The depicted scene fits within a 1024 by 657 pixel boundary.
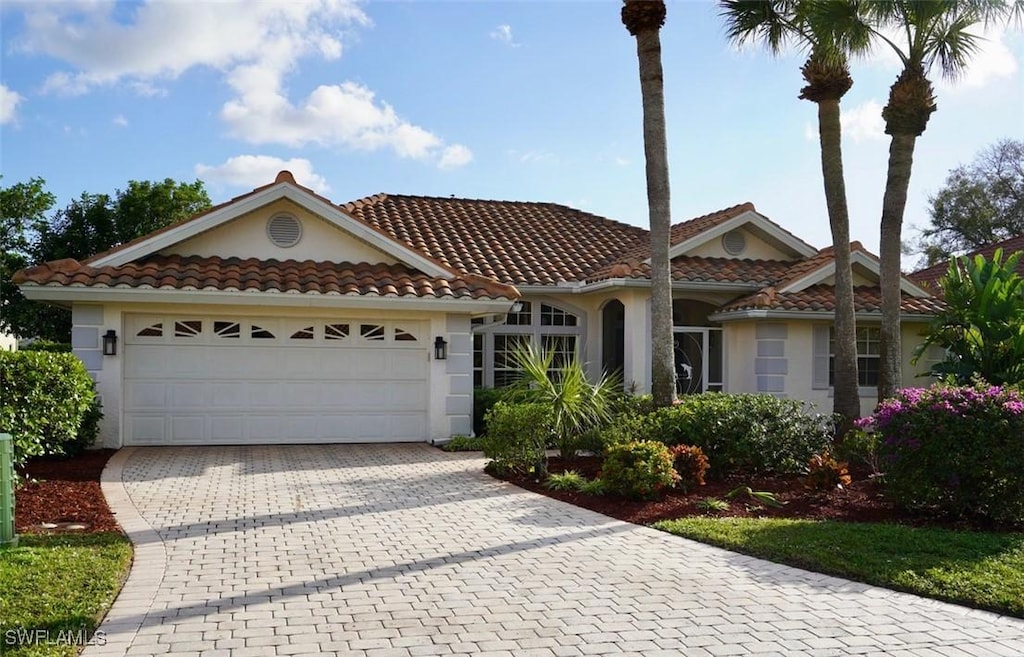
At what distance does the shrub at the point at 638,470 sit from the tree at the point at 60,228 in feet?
68.3

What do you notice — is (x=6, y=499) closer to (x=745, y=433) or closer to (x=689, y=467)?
(x=689, y=467)

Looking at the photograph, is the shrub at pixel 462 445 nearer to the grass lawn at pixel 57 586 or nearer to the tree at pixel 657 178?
the tree at pixel 657 178

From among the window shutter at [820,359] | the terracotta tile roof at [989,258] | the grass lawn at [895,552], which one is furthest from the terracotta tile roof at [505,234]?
the grass lawn at [895,552]

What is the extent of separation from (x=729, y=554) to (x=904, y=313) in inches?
453

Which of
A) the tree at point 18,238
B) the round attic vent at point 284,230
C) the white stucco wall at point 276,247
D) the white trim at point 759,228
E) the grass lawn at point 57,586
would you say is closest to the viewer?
the grass lawn at point 57,586

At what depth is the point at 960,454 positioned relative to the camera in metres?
8.36

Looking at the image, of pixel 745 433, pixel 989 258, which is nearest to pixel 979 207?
pixel 989 258

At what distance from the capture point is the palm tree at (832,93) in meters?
13.8

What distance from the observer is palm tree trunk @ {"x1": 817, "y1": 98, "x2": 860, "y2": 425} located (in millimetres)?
14125

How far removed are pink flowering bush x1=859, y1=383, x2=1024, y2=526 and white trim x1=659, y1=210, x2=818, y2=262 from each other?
894 centimetres

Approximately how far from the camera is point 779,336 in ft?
54.1

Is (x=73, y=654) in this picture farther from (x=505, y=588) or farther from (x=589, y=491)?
(x=589, y=491)

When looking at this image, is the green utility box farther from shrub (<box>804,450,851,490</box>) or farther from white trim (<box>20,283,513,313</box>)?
shrub (<box>804,450,851,490</box>)

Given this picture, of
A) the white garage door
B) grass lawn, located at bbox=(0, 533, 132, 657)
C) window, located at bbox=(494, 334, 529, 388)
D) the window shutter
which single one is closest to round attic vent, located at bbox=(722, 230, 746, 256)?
the window shutter
